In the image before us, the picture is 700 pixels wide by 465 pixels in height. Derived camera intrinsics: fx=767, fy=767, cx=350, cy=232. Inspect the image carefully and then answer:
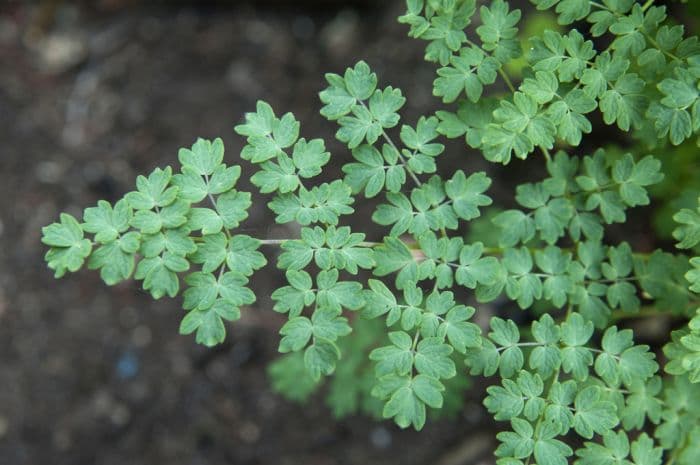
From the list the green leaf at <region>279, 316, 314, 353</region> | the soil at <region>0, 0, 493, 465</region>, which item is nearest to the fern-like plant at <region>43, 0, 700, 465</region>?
the green leaf at <region>279, 316, 314, 353</region>

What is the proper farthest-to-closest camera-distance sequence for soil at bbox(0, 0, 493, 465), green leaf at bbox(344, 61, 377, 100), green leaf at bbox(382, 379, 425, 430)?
soil at bbox(0, 0, 493, 465) → green leaf at bbox(344, 61, 377, 100) → green leaf at bbox(382, 379, 425, 430)

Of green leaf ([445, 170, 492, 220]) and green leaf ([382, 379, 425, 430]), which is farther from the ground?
green leaf ([445, 170, 492, 220])

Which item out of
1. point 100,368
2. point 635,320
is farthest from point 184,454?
point 635,320

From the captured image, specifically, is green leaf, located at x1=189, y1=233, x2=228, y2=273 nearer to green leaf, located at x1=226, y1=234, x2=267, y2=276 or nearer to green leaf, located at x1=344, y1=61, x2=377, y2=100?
green leaf, located at x1=226, y1=234, x2=267, y2=276

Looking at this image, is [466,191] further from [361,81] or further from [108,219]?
[108,219]

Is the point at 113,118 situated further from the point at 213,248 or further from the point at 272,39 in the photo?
the point at 213,248

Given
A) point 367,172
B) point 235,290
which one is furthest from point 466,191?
point 235,290
